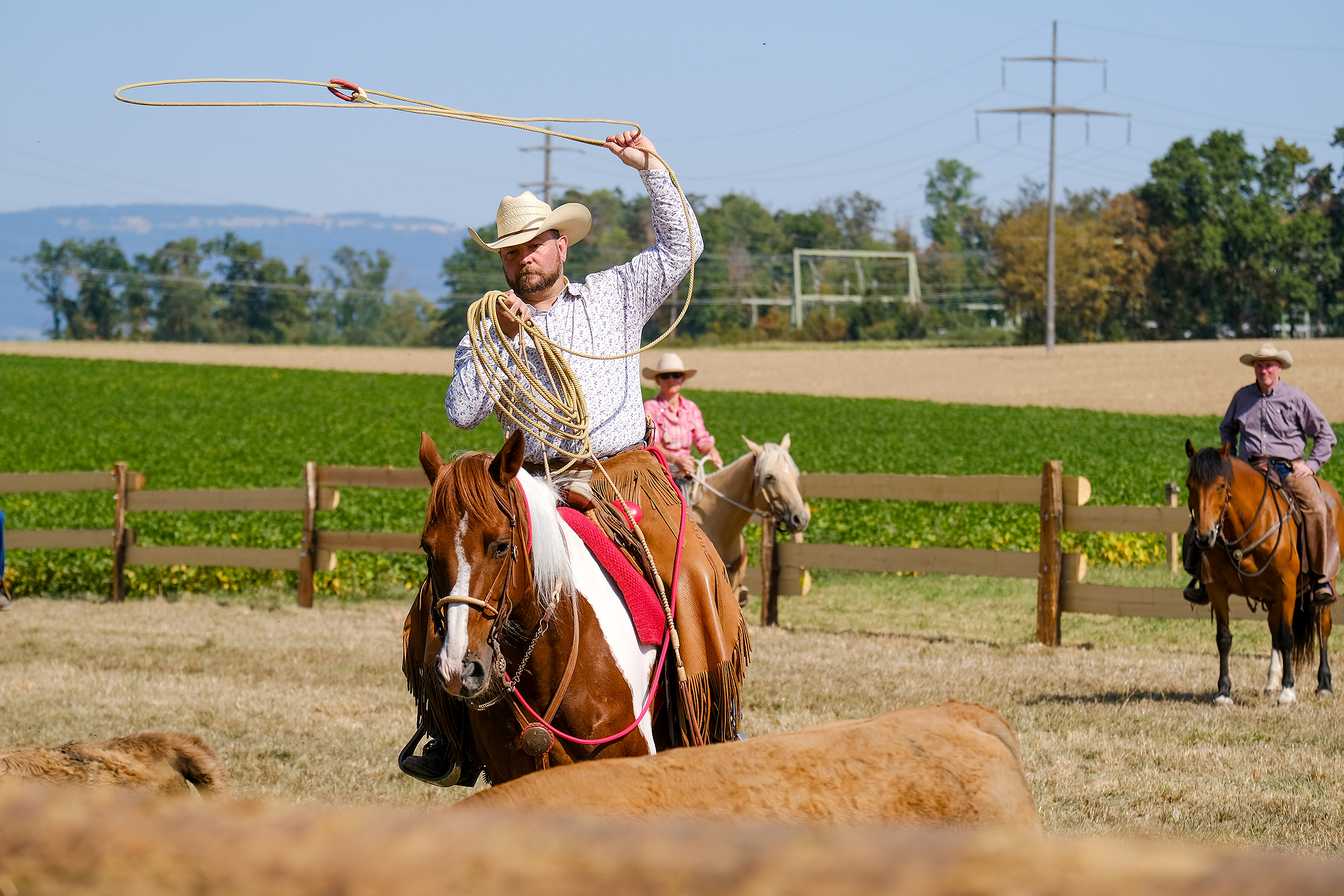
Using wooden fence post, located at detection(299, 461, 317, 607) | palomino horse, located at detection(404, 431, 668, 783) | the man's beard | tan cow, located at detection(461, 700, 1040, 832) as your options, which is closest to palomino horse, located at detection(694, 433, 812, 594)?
wooden fence post, located at detection(299, 461, 317, 607)

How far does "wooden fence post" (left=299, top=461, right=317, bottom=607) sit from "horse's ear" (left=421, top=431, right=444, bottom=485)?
389 inches

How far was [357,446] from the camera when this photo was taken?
32.8m

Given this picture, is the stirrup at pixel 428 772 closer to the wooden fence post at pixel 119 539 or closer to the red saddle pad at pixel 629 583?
the red saddle pad at pixel 629 583

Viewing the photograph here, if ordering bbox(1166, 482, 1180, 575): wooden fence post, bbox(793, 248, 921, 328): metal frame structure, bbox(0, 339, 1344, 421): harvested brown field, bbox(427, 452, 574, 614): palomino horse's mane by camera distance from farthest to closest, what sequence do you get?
bbox(793, 248, 921, 328): metal frame structure → bbox(0, 339, 1344, 421): harvested brown field → bbox(1166, 482, 1180, 575): wooden fence post → bbox(427, 452, 574, 614): palomino horse's mane

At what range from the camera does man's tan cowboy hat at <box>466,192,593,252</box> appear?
14.5 feet

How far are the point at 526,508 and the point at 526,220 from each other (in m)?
1.25

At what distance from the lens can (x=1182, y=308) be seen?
78.4 metres

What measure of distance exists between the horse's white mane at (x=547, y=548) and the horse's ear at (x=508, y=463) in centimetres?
11

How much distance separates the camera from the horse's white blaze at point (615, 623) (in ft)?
13.0

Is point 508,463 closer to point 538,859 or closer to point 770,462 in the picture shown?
point 538,859

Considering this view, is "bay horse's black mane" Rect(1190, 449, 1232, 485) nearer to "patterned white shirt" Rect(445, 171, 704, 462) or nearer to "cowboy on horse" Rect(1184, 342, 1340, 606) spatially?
"cowboy on horse" Rect(1184, 342, 1340, 606)

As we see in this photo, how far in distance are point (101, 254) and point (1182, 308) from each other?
10101cm

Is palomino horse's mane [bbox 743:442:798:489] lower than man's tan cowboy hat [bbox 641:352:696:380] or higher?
lower

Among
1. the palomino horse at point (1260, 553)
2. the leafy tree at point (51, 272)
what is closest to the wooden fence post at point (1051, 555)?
the palomino horse at point (1260, 553)
